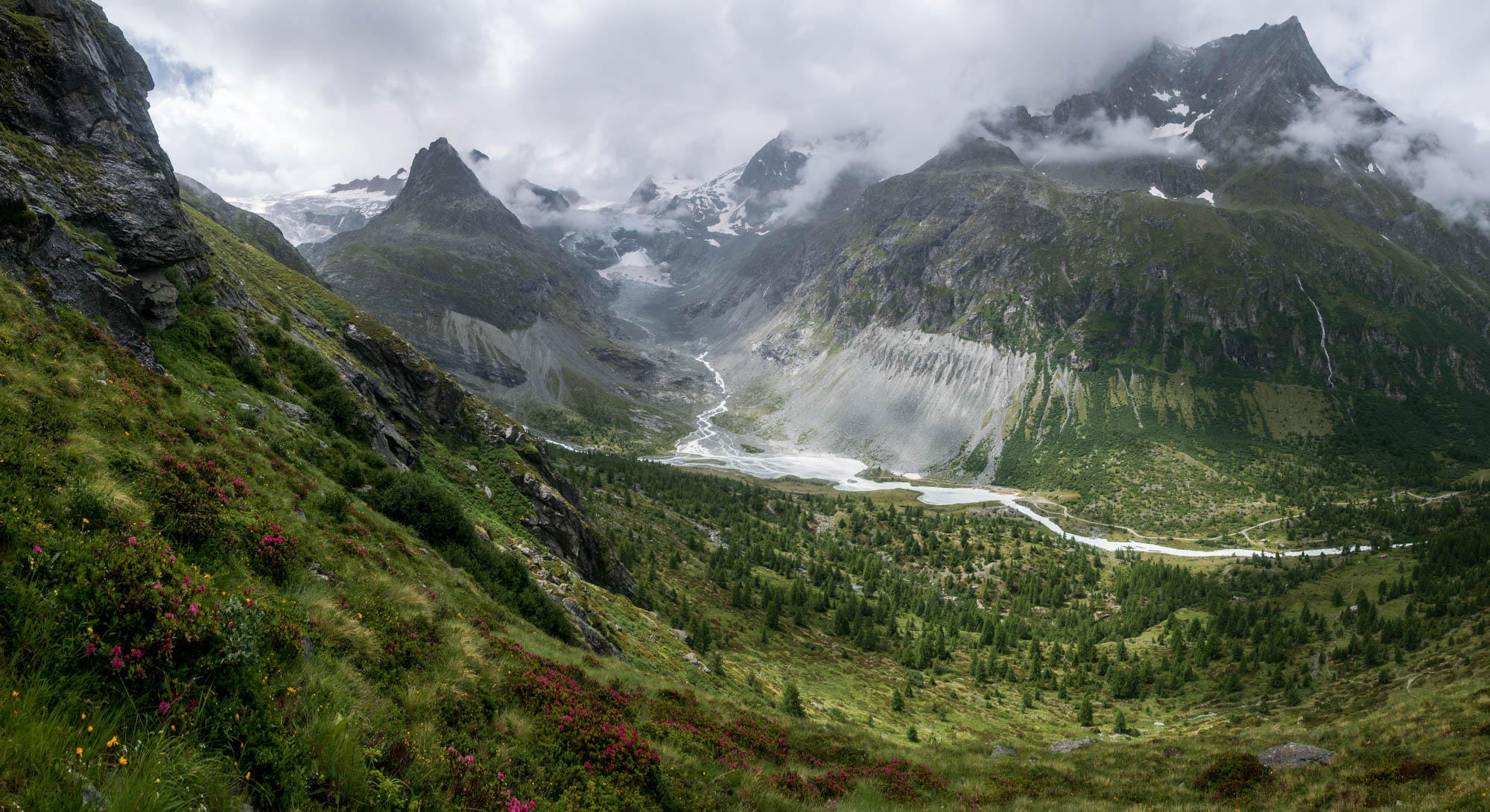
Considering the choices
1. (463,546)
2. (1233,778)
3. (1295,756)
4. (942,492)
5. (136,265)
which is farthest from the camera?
(942,492)

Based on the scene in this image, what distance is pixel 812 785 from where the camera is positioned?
1162cm

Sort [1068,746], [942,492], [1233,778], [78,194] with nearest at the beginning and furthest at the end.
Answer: [1233,778] < [78,194] < [1068,746] < [942,492]

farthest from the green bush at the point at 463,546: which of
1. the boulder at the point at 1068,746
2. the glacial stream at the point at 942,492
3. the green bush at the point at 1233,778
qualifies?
the glacial stream at the point at 942,492

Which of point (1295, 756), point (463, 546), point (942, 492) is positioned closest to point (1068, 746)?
point (1295, 756)

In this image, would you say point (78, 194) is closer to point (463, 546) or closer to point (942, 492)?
point (463, 546)

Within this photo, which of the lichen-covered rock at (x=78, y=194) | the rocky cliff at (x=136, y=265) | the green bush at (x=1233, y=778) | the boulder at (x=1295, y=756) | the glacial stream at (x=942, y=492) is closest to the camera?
the lichen-covered rock at (x=78, y=194)

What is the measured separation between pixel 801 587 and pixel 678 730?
57932 millimetres

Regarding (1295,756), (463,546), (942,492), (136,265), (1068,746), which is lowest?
(1068,746)

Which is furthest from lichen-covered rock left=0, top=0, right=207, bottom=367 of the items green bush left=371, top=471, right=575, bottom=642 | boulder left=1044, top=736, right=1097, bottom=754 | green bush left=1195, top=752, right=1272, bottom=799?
boulder left=1044, top=736, right=1097, bottom=754

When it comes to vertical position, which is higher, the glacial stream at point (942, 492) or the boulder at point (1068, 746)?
the glacial stream at point (942, 492)

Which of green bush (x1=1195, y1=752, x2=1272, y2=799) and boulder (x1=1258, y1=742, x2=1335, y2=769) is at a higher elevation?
boulder (x1=1258, y1=742, x2=1335, y2=769)

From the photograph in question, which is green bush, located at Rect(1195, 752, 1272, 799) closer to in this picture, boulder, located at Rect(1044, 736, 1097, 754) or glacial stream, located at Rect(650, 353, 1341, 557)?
boulder, located at Rect(1044, 736, 1097, 754)

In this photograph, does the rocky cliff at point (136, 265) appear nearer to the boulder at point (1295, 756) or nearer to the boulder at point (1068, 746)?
the boulder at point (1068, 746)

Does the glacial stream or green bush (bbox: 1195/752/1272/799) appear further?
the glacial stream
